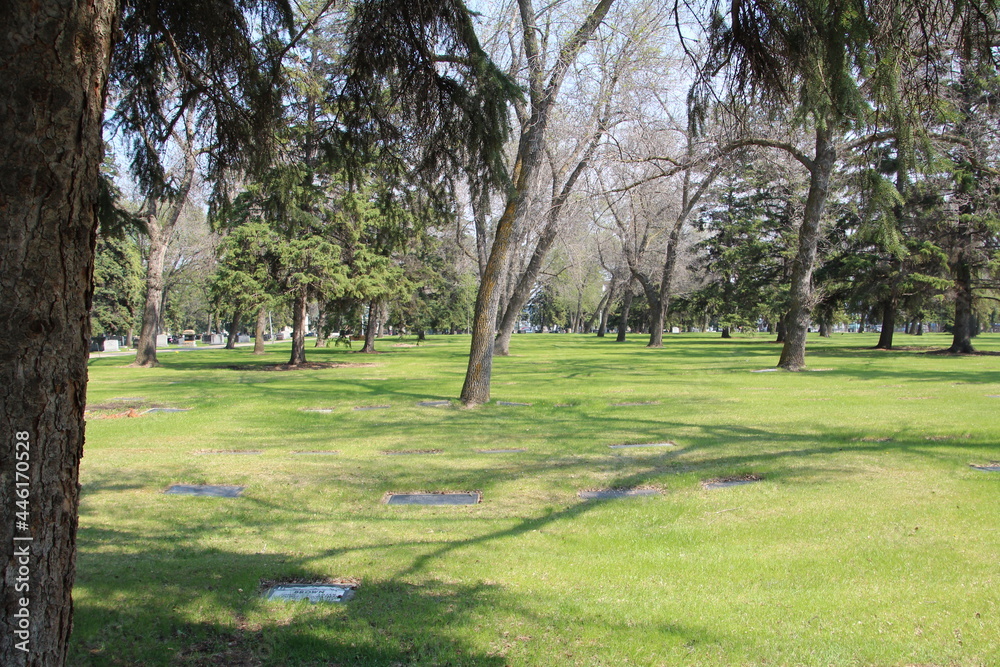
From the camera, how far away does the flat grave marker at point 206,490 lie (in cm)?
644

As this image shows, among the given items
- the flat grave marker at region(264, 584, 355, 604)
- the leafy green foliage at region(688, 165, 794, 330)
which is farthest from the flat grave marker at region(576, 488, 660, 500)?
the leafy green foliage at region(688, 165, 794, 330)

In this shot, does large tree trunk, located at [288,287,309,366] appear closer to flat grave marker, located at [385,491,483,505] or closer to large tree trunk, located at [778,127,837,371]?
large tree trunk, located at [778,127,837,371]

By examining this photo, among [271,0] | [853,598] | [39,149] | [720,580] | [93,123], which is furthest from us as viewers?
[271,0]

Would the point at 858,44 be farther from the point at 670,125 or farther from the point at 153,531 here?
the point at 670,125

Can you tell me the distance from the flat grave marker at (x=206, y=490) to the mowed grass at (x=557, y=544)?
134mm

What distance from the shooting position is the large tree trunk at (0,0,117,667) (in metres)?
2.19

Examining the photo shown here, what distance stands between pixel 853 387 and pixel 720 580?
12862 mm

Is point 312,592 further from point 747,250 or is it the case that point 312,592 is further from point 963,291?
point 747,250

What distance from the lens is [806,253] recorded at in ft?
63.6

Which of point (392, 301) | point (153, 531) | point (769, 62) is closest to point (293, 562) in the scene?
point (153, 531)

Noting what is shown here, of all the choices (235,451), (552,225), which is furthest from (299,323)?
(235,451)

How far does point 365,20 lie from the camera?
530cm

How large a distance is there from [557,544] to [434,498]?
1.83 m

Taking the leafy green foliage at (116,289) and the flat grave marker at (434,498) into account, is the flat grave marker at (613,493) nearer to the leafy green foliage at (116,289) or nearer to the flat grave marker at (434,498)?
the flat grave marker at (434,498)
